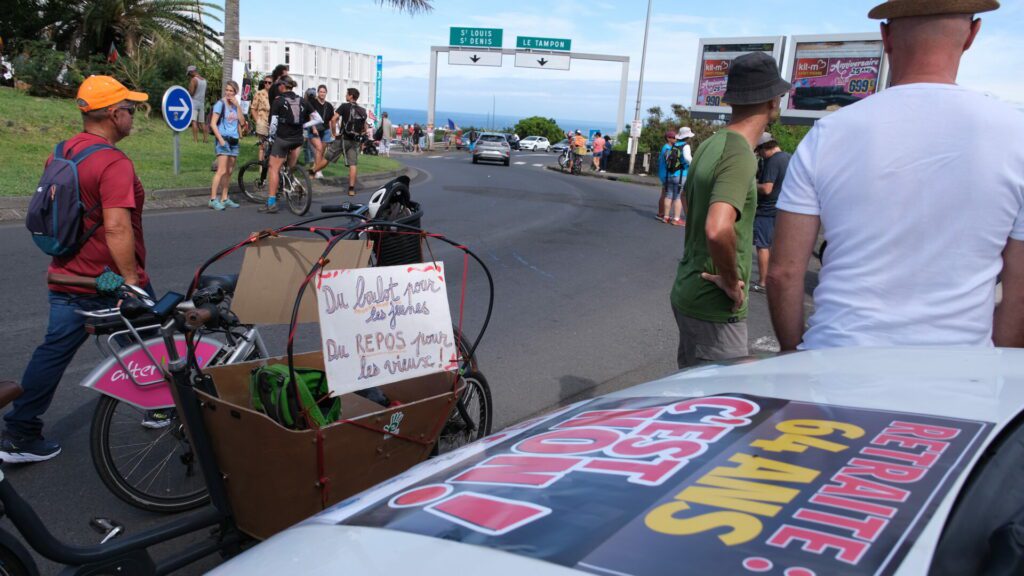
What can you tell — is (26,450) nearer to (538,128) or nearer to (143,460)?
(143,460)

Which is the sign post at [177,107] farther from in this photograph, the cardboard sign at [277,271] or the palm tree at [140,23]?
the palm tree at [140,23]

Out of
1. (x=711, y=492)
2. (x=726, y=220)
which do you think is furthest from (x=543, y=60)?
(x=711, y=492)

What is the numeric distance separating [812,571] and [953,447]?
447 millimetres

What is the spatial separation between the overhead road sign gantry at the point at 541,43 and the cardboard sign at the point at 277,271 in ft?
139

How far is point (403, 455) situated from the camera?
3021mm

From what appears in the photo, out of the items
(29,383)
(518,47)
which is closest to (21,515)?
(29,383)

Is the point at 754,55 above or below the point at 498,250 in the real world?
above

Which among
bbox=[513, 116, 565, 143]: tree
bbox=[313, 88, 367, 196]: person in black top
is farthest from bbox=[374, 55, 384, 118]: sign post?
bbox=[313, 88, 367, 196]: person in black top

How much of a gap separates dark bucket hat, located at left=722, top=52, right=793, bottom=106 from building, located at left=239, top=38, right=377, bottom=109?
52341mm

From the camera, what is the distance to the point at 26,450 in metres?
3.67

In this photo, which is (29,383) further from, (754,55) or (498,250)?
(498,250)

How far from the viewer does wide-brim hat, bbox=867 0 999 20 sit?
85.5 inches

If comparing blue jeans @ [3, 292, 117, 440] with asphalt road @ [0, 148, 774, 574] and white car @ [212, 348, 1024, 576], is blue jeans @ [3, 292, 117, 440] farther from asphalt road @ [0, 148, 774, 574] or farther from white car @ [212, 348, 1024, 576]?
white car @ [212, 348, 1024, 576]

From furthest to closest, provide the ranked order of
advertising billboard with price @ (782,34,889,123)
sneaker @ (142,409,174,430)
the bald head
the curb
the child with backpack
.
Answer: the curb, advertising billboard with price @ (782,34,889,123), the child with backpack, sneaker @ (142,409,174,430), the bald head
